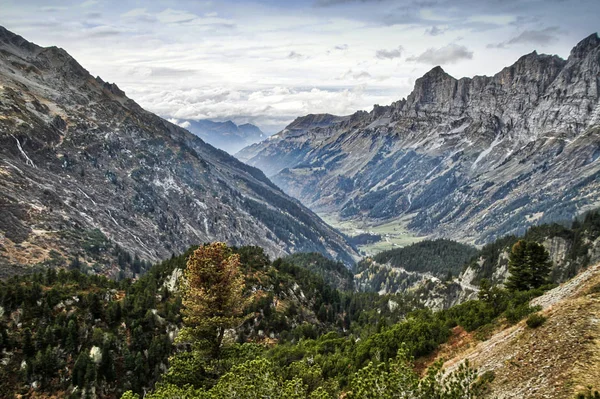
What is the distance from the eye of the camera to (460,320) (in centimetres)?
4312

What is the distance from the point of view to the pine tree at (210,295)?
41.2m

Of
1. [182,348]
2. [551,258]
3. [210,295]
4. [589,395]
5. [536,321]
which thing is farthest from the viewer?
[551,258]

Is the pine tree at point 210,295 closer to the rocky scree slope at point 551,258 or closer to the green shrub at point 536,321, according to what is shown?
the green shrub at point 536,321

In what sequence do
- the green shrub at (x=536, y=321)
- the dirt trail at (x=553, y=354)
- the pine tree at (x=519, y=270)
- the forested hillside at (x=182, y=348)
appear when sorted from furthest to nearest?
the pine tree at (x=519, y=270) → the green shrub at (x=536, y=321) → the forested hillside at (x=182, y=348) → the dirt trail at (x=553, y=354)

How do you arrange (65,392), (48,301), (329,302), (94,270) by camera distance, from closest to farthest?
(65,392), (48,301), (329,302), (94,270)

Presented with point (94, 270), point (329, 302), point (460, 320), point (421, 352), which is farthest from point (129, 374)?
point (94, 270)

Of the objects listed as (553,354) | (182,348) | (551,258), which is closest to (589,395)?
(553,354)

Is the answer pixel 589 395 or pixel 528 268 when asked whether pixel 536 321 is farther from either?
pixel 528 268

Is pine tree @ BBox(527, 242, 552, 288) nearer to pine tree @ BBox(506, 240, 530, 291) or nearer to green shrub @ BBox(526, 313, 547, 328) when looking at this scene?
pine tree @ BBox(506, 240, 530, 291)

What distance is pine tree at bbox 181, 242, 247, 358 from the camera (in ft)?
135

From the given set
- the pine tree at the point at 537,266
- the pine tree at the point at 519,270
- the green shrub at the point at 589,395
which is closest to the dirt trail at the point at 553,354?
the green shrub at the point at 589,395

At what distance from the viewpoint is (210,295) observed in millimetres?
41281

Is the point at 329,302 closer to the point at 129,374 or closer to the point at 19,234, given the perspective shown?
the point at 129,374

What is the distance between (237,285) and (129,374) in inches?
813
